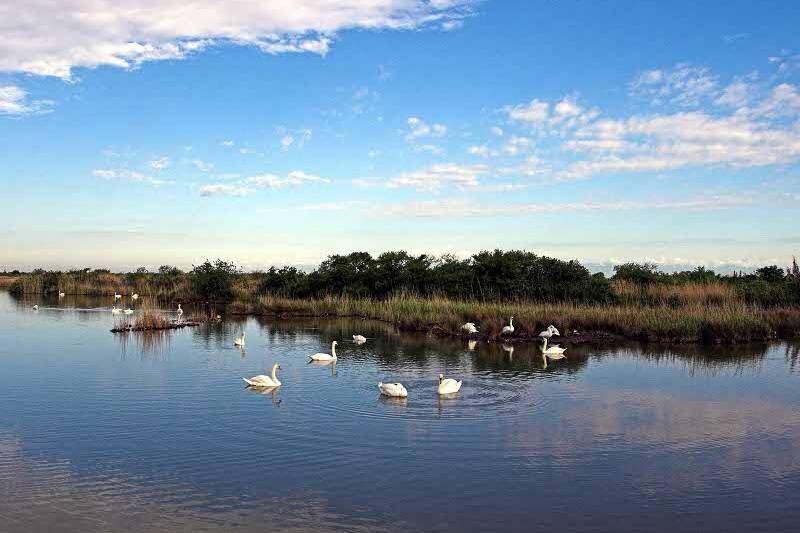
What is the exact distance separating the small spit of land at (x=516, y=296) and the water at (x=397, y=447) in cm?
656

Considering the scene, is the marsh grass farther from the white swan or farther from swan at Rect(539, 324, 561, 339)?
the white swan

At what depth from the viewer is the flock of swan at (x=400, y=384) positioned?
42.8 ft

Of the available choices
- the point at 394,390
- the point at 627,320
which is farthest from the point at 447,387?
the point at 627,320

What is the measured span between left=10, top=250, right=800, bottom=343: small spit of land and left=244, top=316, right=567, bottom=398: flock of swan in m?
0.73

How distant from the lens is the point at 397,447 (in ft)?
32.7


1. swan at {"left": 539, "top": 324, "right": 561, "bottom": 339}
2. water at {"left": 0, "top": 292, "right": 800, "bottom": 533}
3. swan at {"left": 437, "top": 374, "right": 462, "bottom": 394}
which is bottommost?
water at {"left": 0, "top": 292, "right": 800, "bottom": 533}

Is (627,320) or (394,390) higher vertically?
(627,320)

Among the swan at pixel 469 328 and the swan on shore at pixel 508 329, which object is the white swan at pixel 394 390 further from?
the swan at pixel 469 328

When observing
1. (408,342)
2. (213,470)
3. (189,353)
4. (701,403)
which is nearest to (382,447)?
(213,470)

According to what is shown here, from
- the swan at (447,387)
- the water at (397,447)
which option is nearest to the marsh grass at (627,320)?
the water at (397,447)

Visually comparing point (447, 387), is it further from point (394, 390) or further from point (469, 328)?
point (469, 328)

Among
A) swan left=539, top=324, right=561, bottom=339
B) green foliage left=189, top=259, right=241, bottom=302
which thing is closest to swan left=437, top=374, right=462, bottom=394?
swan left=539, top=324, right=561, bottom=339

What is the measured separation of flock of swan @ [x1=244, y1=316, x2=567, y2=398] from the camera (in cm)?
1305

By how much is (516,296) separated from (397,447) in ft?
73.5
